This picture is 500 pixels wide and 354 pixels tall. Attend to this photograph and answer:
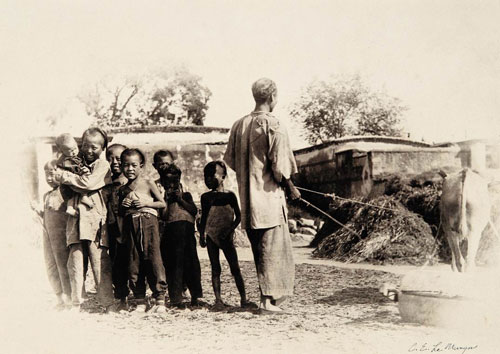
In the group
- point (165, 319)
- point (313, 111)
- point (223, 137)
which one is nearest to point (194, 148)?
point (223, 137)

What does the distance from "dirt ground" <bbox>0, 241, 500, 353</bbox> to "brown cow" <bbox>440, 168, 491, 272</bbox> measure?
76 cm

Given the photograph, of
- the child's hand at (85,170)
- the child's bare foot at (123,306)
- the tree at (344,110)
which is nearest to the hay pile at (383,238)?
the child's bare foot at (123,306)

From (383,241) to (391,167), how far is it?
3.86 m

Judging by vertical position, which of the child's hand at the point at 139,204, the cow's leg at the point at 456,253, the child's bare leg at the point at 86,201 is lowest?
the cow's leg at the point at 456,253

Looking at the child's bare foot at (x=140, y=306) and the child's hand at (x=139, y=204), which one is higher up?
the child's hand at (x=139, y=204)

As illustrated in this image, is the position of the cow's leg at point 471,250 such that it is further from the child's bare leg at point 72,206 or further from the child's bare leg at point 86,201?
the child's bare leg at point 72,206

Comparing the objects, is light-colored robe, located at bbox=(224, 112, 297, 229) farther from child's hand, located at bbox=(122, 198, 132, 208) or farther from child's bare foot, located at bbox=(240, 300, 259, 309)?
child's hand, located at bbox=(122, 198, 132, 208)

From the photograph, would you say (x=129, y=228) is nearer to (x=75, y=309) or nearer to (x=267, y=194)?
(x=75, y=309)

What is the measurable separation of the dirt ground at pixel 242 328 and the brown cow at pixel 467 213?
0.76m

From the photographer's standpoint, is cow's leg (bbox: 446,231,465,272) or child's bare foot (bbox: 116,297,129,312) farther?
child's bare foot (bbox: 116,297,129,312)

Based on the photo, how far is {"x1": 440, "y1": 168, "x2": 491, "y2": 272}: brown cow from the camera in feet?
16.7
